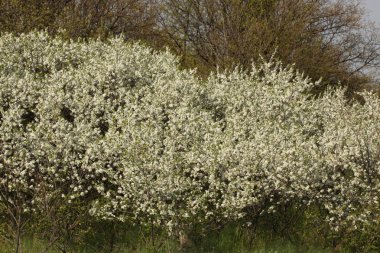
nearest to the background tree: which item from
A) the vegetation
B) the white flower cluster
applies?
the vegetation

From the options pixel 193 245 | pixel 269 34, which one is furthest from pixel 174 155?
pixel 269 34

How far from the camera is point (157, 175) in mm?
8547

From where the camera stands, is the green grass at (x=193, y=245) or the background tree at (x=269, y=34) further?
the background tree at (x=269, y=34)

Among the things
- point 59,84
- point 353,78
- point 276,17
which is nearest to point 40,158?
point 59,84

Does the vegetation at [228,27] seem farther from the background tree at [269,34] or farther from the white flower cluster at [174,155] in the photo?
the white flower cluster at [174,155]

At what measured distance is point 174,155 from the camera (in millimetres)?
8992

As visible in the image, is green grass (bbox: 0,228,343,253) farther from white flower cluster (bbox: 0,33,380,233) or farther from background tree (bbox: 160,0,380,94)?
background tree (bbox: 160,0,380,94)

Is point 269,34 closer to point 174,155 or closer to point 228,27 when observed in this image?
point 228,27

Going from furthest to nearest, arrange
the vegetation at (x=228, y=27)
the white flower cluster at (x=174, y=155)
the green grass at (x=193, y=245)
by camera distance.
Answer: the vegetation at (x=228, y=27), the green grass at (x=193, y=245), the white flower cluster at (x=174, y=155)

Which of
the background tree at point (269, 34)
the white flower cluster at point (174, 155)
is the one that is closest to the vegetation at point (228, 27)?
the background tree at point (269, 34)

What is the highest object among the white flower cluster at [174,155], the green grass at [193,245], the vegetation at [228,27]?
the vegetation at [228,27]

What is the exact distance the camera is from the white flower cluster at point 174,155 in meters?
8.78

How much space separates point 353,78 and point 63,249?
25.1 m

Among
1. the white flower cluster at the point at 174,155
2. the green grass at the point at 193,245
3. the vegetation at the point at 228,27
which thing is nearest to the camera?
the white flower cluster at the point at 174,155
